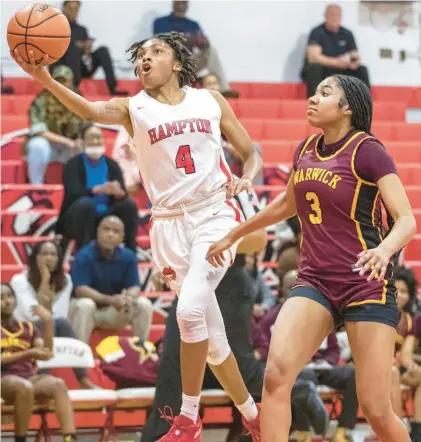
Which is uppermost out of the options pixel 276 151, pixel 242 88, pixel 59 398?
pixel 242 88

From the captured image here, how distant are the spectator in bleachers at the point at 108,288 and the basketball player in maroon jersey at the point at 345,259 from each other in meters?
3.75

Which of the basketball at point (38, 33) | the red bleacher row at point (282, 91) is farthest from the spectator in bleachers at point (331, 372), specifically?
the red bleacher row at point (282, 91)

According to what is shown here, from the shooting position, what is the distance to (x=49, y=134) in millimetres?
10805

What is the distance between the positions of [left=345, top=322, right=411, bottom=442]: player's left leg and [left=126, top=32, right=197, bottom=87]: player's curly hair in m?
1.85

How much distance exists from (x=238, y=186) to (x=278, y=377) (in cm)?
126

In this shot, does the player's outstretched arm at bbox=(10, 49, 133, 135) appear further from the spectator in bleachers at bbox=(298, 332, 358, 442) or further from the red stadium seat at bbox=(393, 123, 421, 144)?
the red stadium seat at bbox=(393, 123, 421, 144)

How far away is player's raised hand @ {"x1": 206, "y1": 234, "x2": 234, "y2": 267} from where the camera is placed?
5.52 metres

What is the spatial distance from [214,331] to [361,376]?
1.09 meters

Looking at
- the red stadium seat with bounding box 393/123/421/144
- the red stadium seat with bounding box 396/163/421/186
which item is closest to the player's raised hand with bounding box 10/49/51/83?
the red stadium seat with bounding box 396/163/421/186

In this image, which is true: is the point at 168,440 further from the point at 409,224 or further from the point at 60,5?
the point at 60,5

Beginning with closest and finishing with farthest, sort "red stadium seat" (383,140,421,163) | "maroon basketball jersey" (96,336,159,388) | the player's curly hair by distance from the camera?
the player's curly hair → "maroon basketball jersey" (96,336,159,388) → "red stadium seat" (383,140,421,163)

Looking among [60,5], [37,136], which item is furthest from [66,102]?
[60,5]

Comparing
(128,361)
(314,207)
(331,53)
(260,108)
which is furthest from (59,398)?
(331,53)

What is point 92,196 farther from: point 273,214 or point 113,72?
point 273,214
